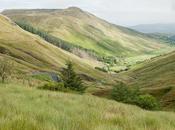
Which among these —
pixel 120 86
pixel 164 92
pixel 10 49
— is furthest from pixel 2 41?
pixel 120 86

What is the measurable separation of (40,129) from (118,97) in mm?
61955

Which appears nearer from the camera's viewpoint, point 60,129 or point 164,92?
point 60,129

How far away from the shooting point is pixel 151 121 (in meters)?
11.3

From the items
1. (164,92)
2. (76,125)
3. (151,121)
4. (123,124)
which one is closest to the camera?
(76,125)

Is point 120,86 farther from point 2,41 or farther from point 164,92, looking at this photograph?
point 2,41

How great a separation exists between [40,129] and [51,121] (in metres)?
1.44

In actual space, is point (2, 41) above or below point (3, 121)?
above

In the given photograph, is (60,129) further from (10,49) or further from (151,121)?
(10,49)

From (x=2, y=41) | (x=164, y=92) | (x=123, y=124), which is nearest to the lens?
(x=123, y=124)

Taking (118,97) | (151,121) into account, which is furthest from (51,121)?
(118,97)

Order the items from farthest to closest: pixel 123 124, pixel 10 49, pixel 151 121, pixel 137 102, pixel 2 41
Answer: pixel 2 41 → pixel 10 49 → pixel 137 102 → pixel 151 121 → pixel 123 124

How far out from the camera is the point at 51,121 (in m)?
9.02

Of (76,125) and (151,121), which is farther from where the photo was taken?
(151,121)

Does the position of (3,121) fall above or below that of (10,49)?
below
